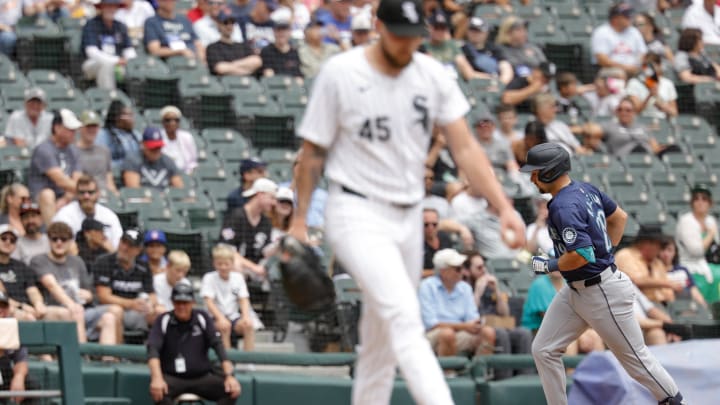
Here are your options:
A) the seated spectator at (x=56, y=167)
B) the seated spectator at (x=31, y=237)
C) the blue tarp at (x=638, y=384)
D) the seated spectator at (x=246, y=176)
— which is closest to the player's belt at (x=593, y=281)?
the blue tarp at (x=638, y=384)

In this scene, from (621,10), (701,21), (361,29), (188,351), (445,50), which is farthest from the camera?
(701,21)

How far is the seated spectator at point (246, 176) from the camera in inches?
464

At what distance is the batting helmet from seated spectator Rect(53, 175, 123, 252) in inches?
186

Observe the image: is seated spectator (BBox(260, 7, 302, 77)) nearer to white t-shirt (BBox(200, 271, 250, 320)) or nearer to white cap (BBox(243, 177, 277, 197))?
white cap (BBox(243, 177, 277, 197))

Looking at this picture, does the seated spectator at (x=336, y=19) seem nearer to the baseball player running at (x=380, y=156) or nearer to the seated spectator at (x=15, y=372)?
the seated spectator at (x=15, y=372)

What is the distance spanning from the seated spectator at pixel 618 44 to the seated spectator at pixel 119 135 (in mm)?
6132

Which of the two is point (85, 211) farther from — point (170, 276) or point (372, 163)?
point (372, 163)

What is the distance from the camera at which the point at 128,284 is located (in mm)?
10586

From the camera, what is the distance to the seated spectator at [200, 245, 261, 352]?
10781 mm

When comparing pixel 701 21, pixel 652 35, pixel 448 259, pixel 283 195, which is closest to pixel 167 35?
pixel 283 195

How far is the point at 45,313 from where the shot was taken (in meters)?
10.1

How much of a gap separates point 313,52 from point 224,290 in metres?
4.17

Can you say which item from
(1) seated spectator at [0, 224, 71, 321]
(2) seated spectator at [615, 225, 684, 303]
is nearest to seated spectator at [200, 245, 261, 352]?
(1) seated spectator at [0, 224, 71, 321]

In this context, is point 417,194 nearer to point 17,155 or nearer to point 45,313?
point 45,313
